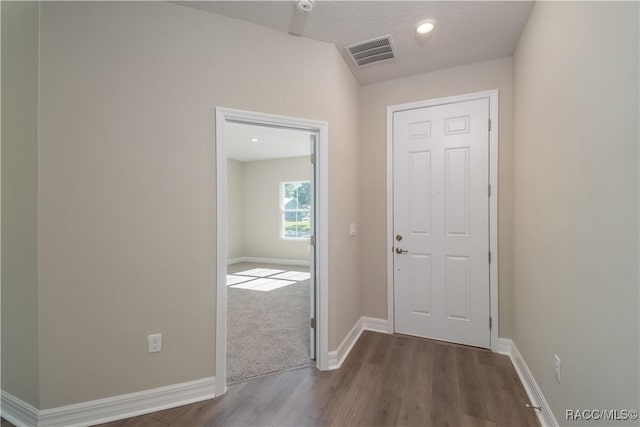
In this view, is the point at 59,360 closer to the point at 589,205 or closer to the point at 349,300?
the point at 349,300

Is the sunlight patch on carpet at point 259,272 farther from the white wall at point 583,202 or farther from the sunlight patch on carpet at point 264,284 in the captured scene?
the white wall at point 583,202

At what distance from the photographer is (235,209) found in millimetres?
7316

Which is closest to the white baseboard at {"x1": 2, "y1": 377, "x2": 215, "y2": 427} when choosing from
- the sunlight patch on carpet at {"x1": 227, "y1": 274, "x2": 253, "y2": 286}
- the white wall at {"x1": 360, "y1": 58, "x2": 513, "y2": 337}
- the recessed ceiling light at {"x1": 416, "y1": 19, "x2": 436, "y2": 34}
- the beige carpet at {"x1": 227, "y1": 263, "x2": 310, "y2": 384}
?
the beige carpet at {"x1": 227, "y1": 263, "x2": 310, "y2": 384}

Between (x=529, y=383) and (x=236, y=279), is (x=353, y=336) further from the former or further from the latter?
(x=236, y=279)

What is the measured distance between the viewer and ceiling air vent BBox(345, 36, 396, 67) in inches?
87.7

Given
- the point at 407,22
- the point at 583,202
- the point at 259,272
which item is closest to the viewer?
the point at 583,202

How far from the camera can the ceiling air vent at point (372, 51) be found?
7.31ft

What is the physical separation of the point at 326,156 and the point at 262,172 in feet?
17.8

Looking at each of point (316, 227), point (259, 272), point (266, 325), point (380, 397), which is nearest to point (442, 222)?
point (316, 227)

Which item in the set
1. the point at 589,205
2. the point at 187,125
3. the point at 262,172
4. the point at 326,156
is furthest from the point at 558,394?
the point at 262,172

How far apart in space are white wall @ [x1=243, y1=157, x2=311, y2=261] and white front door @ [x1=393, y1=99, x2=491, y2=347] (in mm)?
4246

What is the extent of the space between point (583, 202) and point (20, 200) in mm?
3013

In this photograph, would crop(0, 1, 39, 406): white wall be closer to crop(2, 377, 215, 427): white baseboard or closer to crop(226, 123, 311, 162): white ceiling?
crop(2, 377, 215, 427): white baseboard

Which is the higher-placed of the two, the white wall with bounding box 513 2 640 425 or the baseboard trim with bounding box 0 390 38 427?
the white wall with bounding box 513 2 640 425
